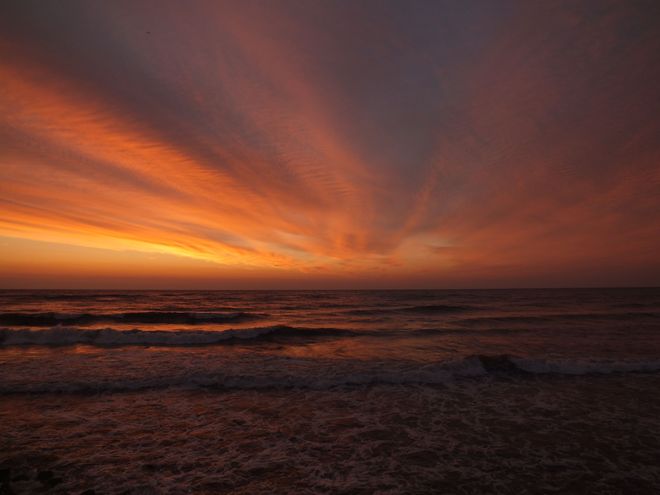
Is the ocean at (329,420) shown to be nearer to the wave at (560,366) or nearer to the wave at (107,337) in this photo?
the wave at (560,366)

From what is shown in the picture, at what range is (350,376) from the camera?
1129cm

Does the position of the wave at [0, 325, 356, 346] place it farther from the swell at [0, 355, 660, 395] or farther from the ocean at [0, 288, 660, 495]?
the swell at [0, 355, 660, 395]

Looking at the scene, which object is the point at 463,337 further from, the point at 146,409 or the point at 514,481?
the point at 146,409

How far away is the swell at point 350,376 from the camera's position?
9.97 m

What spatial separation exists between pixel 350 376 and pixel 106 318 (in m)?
26.4

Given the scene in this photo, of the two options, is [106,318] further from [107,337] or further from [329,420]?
[329,420]

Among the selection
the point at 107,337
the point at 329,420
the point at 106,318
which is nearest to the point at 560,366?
the point at 329,420

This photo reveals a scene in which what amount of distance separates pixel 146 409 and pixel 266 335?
12992 mm

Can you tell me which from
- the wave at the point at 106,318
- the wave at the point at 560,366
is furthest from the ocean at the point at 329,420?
the wave at the point at 106,318

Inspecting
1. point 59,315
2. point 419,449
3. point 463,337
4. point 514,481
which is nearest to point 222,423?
point 419,449

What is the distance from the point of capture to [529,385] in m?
10.5

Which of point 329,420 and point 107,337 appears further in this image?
point 107,337

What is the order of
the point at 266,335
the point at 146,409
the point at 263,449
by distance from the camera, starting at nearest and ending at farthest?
1. the point at 263,449
2. the point at 146,409
3. the point at 266,335

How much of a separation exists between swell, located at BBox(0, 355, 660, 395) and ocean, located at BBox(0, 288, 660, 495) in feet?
0.23
